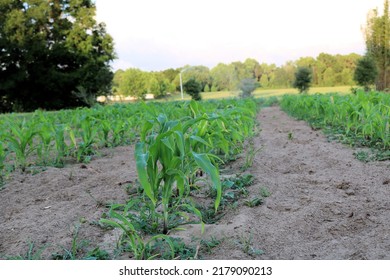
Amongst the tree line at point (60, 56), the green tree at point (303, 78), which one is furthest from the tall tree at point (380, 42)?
the green tree at point (303, 78)

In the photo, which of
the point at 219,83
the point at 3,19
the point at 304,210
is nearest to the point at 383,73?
the point at 219,83

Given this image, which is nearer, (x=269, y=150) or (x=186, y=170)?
(x=186, y=170)

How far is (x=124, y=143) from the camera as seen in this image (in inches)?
172

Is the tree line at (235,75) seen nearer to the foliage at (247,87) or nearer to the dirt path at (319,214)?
the foliage at (247,87)

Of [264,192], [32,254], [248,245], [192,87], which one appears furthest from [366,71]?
[32,254]

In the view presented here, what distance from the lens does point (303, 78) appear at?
106 ft

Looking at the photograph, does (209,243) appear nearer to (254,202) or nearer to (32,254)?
(254,202)

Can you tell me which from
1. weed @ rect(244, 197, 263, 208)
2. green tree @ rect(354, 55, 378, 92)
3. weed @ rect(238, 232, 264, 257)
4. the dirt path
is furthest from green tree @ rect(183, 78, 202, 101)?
weed @ rect(238, 232, 264, 257)

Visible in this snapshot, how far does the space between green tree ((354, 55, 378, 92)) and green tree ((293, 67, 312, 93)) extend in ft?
19.4

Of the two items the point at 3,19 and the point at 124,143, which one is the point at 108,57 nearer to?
the point at 3,19

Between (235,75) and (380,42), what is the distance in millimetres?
16357

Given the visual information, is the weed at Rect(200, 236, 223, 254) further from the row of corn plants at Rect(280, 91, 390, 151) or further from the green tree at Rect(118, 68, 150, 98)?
the green tree at Rect(118, 68, 150, 98)

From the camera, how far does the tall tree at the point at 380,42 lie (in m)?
23.0
